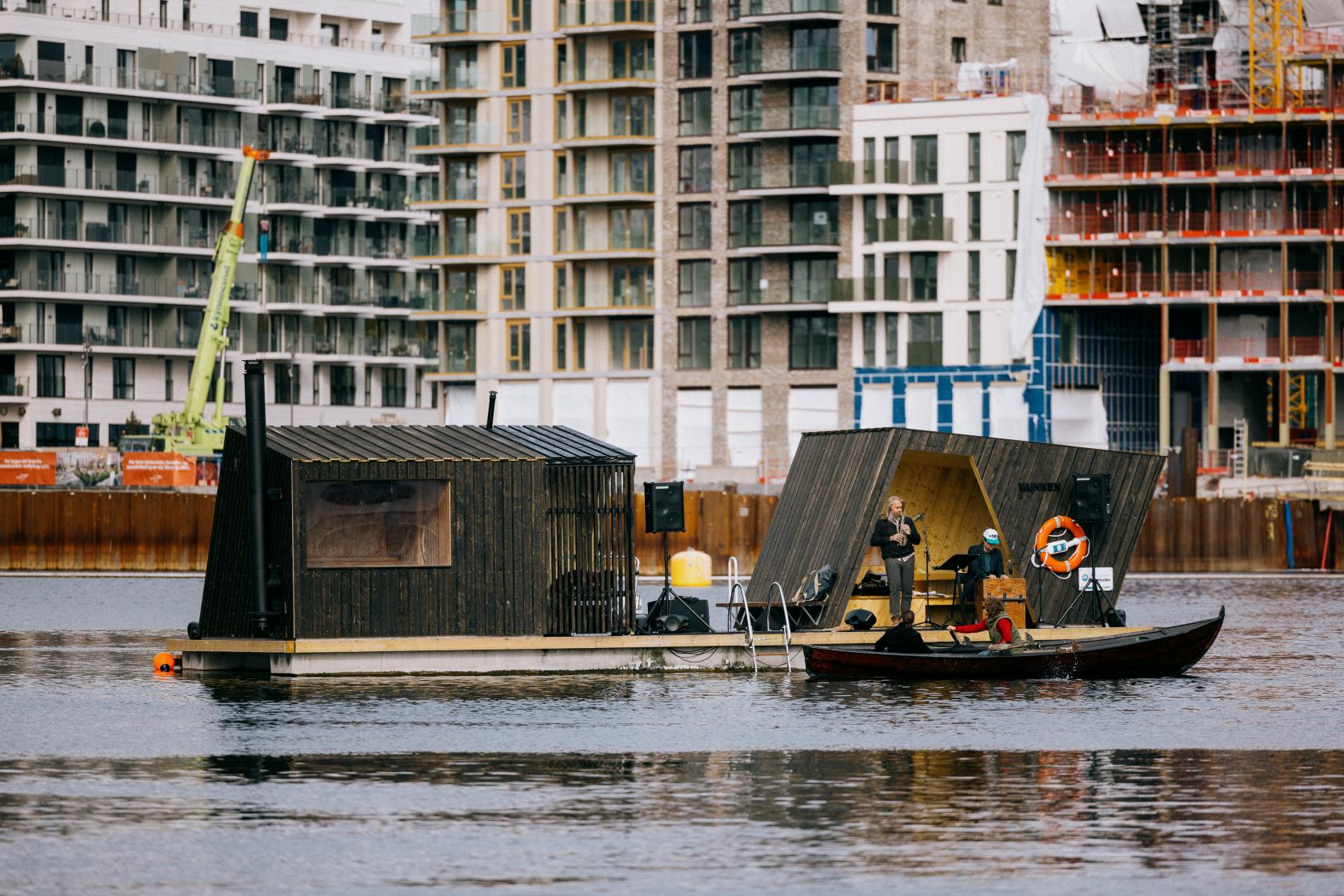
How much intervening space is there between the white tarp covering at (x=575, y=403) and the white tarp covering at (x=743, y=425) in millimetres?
7628

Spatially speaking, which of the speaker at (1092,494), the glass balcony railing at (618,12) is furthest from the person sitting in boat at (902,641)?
the glass balcony railing at (618,12)

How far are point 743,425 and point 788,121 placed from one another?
14890mm

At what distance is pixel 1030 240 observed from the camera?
120875mm

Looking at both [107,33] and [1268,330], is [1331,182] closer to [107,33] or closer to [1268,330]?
[1268,330]

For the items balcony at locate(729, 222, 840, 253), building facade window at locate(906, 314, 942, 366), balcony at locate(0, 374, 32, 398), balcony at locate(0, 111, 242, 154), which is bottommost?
balcony at locate(0, 374, 32, 398)

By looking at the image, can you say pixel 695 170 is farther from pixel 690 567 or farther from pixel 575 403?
pixel 690 567

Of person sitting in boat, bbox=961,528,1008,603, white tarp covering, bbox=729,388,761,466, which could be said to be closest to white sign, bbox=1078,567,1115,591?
person sitting in boat, bbox=961,528,1008,603

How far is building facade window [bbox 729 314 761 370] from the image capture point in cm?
12788

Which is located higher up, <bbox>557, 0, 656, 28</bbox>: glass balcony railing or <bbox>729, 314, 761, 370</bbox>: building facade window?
<bbox>557, 0, 656, 28</bbox>: glass balcony railing

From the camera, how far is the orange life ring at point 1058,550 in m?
43.7

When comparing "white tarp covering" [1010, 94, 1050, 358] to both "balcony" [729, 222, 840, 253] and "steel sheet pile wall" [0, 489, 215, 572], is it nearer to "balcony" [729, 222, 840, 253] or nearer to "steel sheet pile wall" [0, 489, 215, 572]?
"balcony" [729, 222, 840, 253]

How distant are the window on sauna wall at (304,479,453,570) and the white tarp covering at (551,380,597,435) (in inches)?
3556

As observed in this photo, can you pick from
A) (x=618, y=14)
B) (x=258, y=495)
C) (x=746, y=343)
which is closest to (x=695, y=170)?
(x=618, y=14)

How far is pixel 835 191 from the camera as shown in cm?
12325
